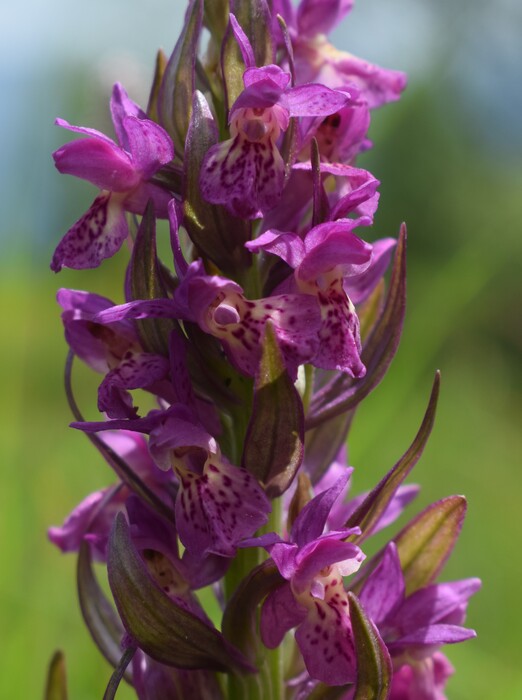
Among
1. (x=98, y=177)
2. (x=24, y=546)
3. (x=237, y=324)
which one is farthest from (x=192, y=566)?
(x=24, y=546)

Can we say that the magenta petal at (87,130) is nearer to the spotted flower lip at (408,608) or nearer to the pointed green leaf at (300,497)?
the pointed green leaf at (300,497)

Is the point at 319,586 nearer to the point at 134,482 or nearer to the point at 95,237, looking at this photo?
the point at 134,482

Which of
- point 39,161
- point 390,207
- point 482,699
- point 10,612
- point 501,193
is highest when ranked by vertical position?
point 501,193

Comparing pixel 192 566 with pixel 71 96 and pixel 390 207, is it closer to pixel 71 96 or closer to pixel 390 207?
pixel 71 96

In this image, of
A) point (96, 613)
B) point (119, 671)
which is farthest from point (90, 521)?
point (119, 671)

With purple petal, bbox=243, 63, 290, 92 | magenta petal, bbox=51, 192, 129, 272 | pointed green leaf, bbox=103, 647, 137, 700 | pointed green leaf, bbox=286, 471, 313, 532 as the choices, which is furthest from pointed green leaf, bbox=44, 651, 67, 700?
purple petal, bbox=243, 63, 290, 92

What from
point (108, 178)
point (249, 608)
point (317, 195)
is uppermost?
point (317, 195)
